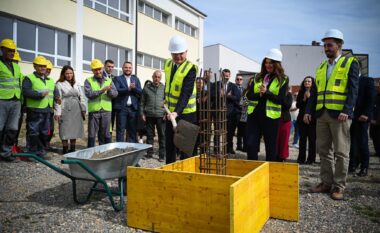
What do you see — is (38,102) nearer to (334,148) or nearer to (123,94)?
(123,94)

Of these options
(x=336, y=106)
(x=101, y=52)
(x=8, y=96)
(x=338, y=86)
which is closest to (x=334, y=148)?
(x=336, y=106)

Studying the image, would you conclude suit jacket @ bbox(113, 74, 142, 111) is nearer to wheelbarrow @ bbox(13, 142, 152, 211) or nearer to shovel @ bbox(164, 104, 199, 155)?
wheelbarrow @ bbox(13, 142, 152, 211)

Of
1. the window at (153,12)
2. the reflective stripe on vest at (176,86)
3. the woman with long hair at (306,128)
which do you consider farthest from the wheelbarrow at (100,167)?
the window at (153,12)

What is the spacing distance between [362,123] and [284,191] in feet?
10.9

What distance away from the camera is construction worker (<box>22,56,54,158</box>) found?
6.20 meters

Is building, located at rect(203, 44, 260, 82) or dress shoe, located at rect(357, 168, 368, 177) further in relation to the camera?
building, located at rect(203, 44, 260, 82)

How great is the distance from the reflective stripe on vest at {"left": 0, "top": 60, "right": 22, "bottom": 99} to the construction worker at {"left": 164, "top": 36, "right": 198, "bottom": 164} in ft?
11.6

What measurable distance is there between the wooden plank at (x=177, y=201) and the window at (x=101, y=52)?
13335 mm

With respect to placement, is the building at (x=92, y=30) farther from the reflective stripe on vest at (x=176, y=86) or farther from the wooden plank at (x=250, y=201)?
the wooden plank at (x=250, y=201)

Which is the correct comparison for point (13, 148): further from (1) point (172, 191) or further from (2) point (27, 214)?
(1) point (172, 191)

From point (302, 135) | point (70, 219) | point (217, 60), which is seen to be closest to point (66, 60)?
point (302, 135)

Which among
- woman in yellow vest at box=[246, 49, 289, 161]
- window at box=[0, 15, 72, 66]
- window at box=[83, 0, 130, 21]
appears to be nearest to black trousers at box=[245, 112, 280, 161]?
woman in yellow vest at box=[246, 49, 289, 161]

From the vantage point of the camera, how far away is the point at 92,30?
15.7 metres

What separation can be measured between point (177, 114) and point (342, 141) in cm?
226
